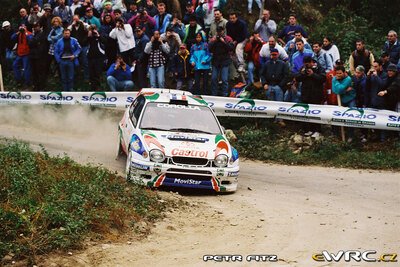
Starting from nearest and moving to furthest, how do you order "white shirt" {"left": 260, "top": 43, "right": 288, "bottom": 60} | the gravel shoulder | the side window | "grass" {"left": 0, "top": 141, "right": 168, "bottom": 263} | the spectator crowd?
"grass" {"left": 0, "top": 141, "right": 168, "bottom": 263}
the gravel shoulder
the side window
the spectator crowd
"white shirt" {"left": 260, "top": 43, "right": 288, "bottom": 60}

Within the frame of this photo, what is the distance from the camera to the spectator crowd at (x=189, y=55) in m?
21.6

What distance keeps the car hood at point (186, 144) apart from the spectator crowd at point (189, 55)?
5400mm

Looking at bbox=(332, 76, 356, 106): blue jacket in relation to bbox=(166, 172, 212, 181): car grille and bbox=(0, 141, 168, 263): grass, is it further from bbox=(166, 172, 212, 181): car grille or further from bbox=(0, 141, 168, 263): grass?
bbox=(0, 141, 168, 263): grass

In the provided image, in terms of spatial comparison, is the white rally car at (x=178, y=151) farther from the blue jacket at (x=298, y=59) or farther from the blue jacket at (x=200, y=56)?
the blue jacket at (x=200, y=56)

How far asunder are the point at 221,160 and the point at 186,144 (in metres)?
0.79

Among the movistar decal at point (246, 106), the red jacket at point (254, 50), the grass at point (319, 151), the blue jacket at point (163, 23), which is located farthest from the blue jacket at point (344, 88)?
the blue jacket at point (163, 23)

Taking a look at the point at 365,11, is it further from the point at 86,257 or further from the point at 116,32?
the point at 86,257

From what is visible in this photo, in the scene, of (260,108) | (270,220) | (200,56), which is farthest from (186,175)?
(200,56)

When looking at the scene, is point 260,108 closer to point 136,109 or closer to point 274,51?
point 274,51

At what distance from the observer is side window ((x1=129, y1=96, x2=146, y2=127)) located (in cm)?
1794

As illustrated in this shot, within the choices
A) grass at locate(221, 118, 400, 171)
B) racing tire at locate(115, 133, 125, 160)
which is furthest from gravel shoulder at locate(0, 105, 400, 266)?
grass at locate(221, 118, 400, 171)

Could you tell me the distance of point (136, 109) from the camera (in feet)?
60.7

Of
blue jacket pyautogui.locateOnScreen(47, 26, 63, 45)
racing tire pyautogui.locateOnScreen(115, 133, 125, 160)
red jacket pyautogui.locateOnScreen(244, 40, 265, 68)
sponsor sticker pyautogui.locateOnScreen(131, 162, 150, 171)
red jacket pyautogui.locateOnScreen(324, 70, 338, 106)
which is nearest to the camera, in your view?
sponsor sticker pyautogui.locateOnScreen(131, 162, 150, 171)

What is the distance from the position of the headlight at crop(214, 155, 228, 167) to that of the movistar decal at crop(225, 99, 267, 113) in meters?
6.15
